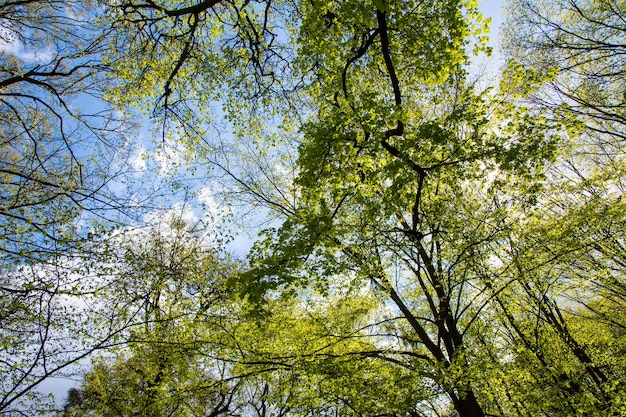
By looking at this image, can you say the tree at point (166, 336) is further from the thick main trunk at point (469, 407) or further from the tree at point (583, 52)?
the tree at point (583, 52)

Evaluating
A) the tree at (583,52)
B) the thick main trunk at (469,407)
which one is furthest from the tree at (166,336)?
the tree at (583,52)

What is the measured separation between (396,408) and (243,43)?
9.64 m

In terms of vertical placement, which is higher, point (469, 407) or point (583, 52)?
point (583, 52)

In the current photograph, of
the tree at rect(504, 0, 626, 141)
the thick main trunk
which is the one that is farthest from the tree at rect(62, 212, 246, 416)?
the tree at rect(504, 0, 626, 141)

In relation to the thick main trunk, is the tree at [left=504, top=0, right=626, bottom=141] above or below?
above

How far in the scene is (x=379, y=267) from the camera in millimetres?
8609

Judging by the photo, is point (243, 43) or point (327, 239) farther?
point (243, 43)

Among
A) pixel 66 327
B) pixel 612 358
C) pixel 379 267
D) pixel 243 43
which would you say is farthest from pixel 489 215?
pixel 66 327

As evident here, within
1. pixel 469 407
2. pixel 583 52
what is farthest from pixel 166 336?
pixel 583 52

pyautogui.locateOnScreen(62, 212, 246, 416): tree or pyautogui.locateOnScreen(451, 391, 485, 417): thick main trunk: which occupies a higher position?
pyautogui.locateOnScreen(62, 212, 246, 416): tree

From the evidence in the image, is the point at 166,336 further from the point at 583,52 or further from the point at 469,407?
the point at 583,52

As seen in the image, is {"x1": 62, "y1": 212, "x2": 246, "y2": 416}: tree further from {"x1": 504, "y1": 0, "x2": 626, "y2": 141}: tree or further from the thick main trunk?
{"x1": 504, "y1": 0, "x2": 626, "y2": 141}: tree

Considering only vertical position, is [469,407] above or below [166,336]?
below

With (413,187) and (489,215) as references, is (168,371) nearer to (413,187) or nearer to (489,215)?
(413,187)
